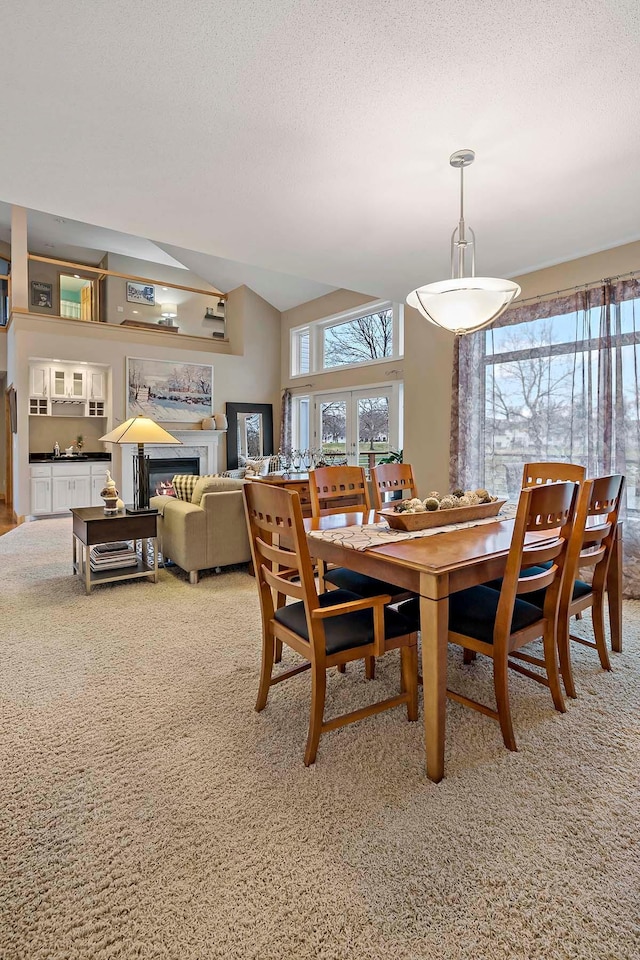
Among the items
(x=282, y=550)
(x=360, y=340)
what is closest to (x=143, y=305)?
(x=360, y=340)

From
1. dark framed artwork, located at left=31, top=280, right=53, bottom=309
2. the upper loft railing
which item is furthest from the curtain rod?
dark framed artwork, located at left=31, top=280, right=53, bottom=309

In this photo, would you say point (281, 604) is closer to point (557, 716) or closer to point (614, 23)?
point (557, 716)

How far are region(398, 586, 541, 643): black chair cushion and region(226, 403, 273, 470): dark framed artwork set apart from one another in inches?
278

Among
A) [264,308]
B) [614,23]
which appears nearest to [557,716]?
[614,23]

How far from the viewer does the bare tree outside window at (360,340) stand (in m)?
7.25

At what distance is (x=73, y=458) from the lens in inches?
285

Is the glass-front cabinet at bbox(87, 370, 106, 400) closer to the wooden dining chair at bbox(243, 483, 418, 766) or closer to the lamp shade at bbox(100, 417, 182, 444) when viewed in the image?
the lamp shade at bbox(100, 417, 182, 444)

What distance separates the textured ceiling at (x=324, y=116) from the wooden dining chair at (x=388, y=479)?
1.70 metres

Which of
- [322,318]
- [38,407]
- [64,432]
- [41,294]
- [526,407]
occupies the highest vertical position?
[41,294]

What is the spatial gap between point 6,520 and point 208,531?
4.63m

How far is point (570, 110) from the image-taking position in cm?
225

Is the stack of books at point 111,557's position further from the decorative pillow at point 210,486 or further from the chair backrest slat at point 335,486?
the chair backrest slat at point 335,486

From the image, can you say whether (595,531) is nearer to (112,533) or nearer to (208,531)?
(208,531)

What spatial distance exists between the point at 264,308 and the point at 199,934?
9.11 meters
